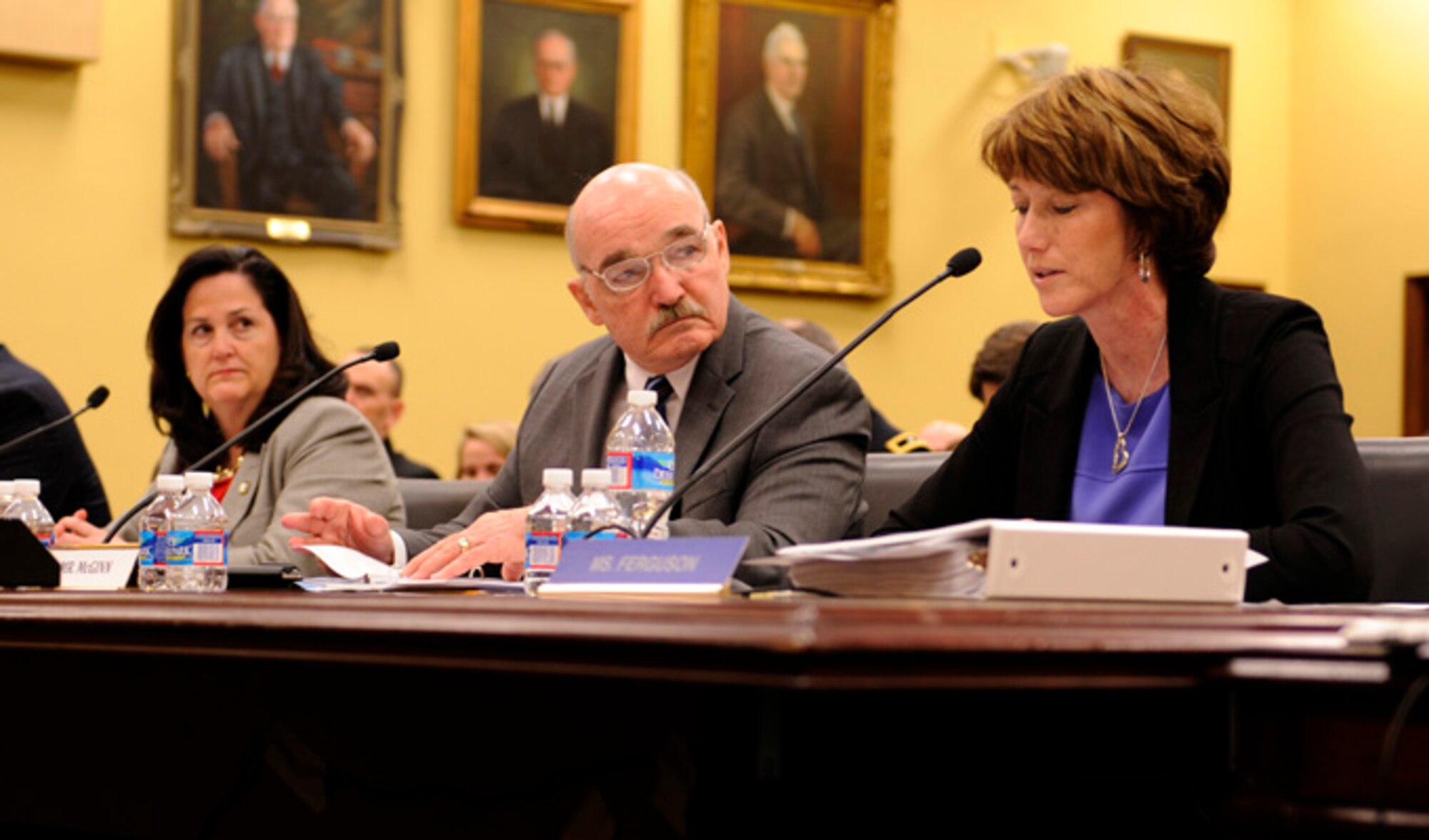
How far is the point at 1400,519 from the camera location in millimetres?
3059

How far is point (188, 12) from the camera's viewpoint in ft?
25.6

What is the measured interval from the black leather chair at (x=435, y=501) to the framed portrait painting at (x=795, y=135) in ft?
12.9

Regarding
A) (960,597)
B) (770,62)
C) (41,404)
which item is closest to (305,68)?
(770,62)

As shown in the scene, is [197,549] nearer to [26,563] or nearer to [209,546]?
[209,546]

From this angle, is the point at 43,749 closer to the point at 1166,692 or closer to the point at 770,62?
the point at 1166,692

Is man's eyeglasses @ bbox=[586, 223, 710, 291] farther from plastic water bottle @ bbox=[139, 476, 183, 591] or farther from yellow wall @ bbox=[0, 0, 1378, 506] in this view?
yellow wall @ bbox=[0, 0, 1378, 506]

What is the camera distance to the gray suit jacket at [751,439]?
3023 millimetres

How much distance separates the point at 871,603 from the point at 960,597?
0.25 m

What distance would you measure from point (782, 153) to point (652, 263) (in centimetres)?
581

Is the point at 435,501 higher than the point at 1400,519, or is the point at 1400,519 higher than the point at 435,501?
the point at 1400,519

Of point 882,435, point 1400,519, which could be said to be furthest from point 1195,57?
point 1400,519

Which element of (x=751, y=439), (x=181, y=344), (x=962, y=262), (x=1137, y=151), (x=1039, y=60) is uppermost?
(x=1039, y=60)

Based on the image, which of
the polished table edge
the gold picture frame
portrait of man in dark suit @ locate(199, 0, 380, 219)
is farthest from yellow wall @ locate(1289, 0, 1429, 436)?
the polished table edge

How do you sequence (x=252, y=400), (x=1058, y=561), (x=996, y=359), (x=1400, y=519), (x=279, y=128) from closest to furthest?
(x=1058, y=561) < (x=1400, y=519) < (x=252, y=400) < (x=996, y=359) < (x=279, y=128)
